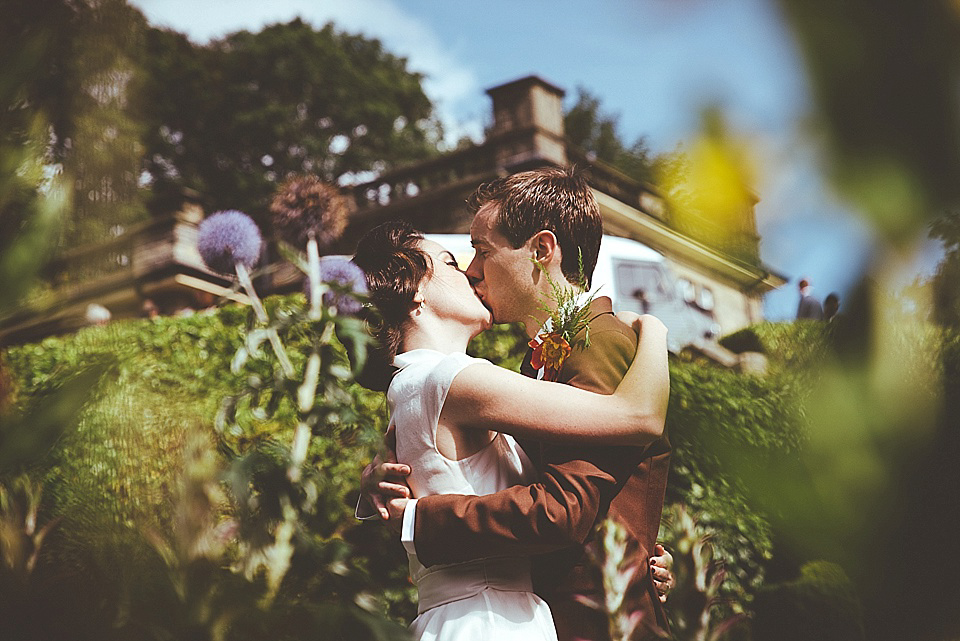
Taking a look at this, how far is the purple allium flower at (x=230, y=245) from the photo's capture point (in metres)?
3.98

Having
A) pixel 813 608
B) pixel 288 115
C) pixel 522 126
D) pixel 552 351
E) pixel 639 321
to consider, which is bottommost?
pixel 813 608

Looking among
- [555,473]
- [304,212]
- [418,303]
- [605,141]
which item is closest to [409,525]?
[555,473]

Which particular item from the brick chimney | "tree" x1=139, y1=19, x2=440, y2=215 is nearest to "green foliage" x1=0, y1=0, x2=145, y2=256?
the brick chimney

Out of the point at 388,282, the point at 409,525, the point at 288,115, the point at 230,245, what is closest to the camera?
the point at 409,525

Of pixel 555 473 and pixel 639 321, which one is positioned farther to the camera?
pixel 639 321

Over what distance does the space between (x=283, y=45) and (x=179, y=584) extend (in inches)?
1344

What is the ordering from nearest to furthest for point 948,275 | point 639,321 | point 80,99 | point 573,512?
1. point 948,275
2. point 80,99
3. point 573,512
4. point 639,321

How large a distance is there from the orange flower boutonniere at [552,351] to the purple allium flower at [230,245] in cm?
218

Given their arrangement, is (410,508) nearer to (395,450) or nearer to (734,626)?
(395,450)

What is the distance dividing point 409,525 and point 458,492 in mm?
131

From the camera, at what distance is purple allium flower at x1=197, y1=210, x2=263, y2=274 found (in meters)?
3.98

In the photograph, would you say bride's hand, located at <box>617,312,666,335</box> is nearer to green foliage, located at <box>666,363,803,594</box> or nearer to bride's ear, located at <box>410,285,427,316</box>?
bride's ear, located at <box>410,285,427,316</box>

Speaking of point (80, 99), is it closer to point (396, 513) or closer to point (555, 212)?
point (396, 513)

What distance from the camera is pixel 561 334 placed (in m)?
1.83
